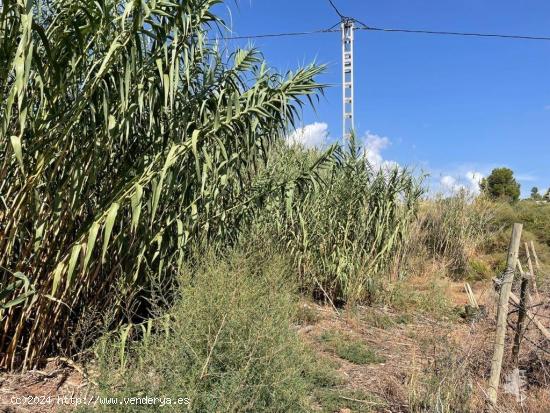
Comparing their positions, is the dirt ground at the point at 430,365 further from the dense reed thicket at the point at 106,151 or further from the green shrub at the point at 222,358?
the dense reed thicket at the point at 106,151

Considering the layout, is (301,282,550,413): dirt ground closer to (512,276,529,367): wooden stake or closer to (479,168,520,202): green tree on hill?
(512,276,529,367): wooden stake

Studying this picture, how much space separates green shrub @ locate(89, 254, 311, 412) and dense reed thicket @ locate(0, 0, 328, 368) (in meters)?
0.66

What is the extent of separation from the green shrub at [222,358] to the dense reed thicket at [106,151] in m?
0.66

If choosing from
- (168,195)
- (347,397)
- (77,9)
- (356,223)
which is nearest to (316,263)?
(356,223)

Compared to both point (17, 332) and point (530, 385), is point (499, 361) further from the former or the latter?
point (17, 332)

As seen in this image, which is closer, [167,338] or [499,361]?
[167,338]

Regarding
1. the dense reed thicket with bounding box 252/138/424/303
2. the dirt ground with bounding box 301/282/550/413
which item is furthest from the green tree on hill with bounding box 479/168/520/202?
the dirt ground with bounding box 301/282/550/413

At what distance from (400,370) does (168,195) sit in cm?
256

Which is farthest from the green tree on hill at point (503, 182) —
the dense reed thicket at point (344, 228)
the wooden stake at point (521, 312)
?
the wooden stake at point (521, 312)

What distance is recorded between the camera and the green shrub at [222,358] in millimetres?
2268

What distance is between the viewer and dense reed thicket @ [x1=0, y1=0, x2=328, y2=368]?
274 cm

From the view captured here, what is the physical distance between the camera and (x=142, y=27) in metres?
2.81

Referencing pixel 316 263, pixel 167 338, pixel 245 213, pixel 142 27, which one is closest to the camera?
pixel 167 338

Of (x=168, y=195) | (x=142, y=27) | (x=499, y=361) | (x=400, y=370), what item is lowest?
(x=400, y=370)
